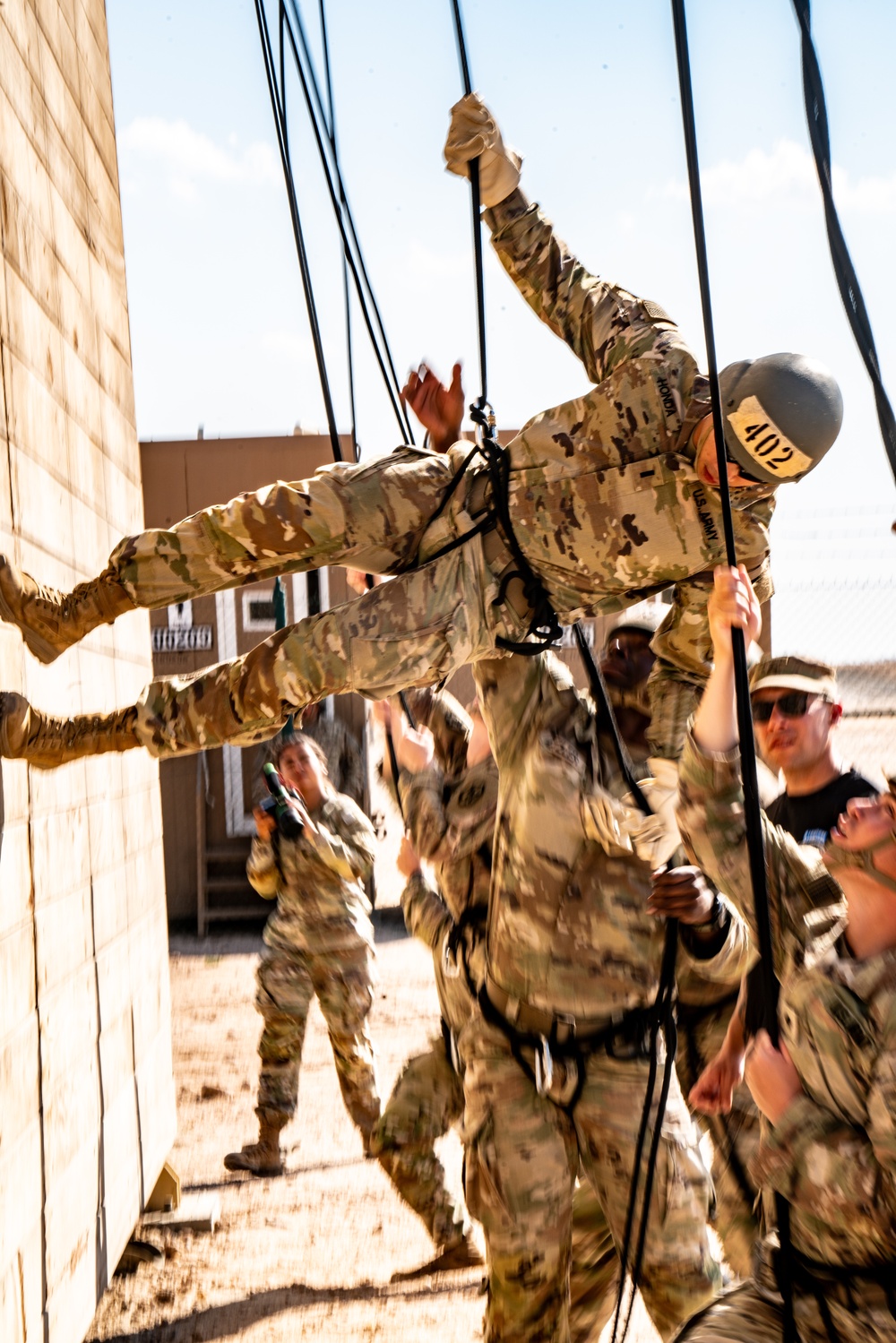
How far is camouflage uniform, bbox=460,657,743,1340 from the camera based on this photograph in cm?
300

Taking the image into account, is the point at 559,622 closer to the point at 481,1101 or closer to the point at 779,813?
the point at 779,813

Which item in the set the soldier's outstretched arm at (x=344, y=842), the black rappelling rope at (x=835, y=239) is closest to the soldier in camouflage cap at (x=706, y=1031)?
the black rappelling rope at (x=835, y=239)

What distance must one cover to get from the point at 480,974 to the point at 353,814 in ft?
8.26

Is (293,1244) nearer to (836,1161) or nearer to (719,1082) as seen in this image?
(719,1082)

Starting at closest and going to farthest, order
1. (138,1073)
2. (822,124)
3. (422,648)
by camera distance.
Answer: (822,124)
(422,648)
(138,1073)

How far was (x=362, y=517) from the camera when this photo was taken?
3.19m

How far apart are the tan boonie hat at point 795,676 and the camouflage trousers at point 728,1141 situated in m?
1.05

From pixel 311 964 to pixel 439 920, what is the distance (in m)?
2.06

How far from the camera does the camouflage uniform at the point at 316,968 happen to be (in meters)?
5.75

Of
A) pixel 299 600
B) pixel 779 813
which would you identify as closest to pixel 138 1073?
pixel 779 813

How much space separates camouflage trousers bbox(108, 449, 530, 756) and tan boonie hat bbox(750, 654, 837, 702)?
2.00 ft

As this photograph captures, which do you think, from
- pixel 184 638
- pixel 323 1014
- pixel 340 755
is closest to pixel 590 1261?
pixel 323 1014

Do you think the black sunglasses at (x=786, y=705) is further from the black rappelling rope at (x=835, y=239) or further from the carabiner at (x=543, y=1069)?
the black rappelling rope at (x=835, y=239)

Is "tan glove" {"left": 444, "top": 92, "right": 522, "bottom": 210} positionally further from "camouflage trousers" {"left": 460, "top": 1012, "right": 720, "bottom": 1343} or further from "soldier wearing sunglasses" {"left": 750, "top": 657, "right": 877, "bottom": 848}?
"camouflage trousers" {"left": 460, "top": 1012, "right": 720, "bottom": 1343}
